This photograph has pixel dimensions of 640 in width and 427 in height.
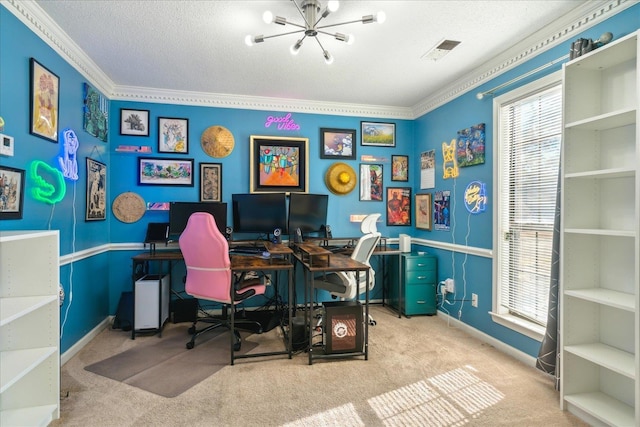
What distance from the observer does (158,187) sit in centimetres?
380

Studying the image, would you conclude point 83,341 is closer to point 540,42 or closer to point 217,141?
point 217,141

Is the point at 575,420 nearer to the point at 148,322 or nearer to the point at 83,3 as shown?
the point at 148,322

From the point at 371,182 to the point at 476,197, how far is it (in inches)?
56.7

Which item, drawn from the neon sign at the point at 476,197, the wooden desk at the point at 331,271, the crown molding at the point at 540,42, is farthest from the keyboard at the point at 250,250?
the crown molding at the point at 540,42

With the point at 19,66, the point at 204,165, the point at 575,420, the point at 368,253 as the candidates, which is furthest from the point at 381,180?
the point at 19,66

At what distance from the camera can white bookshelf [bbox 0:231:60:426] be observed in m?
1.84

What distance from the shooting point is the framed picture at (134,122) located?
3.71 m

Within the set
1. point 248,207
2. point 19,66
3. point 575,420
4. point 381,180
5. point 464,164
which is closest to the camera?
point 575,420

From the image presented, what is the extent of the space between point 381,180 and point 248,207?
6.00 ft

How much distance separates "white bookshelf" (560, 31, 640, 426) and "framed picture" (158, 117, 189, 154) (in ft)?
11.9

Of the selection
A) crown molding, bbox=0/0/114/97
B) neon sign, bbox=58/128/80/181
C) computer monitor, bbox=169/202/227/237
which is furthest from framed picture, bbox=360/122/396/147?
neon sign, bbox=58/128/80/181

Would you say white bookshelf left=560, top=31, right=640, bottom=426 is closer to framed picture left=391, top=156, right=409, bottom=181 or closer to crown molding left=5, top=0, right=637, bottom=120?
crown molding left=5, top=0, right=637, bottom=120

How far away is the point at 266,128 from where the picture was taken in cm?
409

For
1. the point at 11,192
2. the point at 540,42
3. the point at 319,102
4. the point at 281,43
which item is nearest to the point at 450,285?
the point at 540,42
